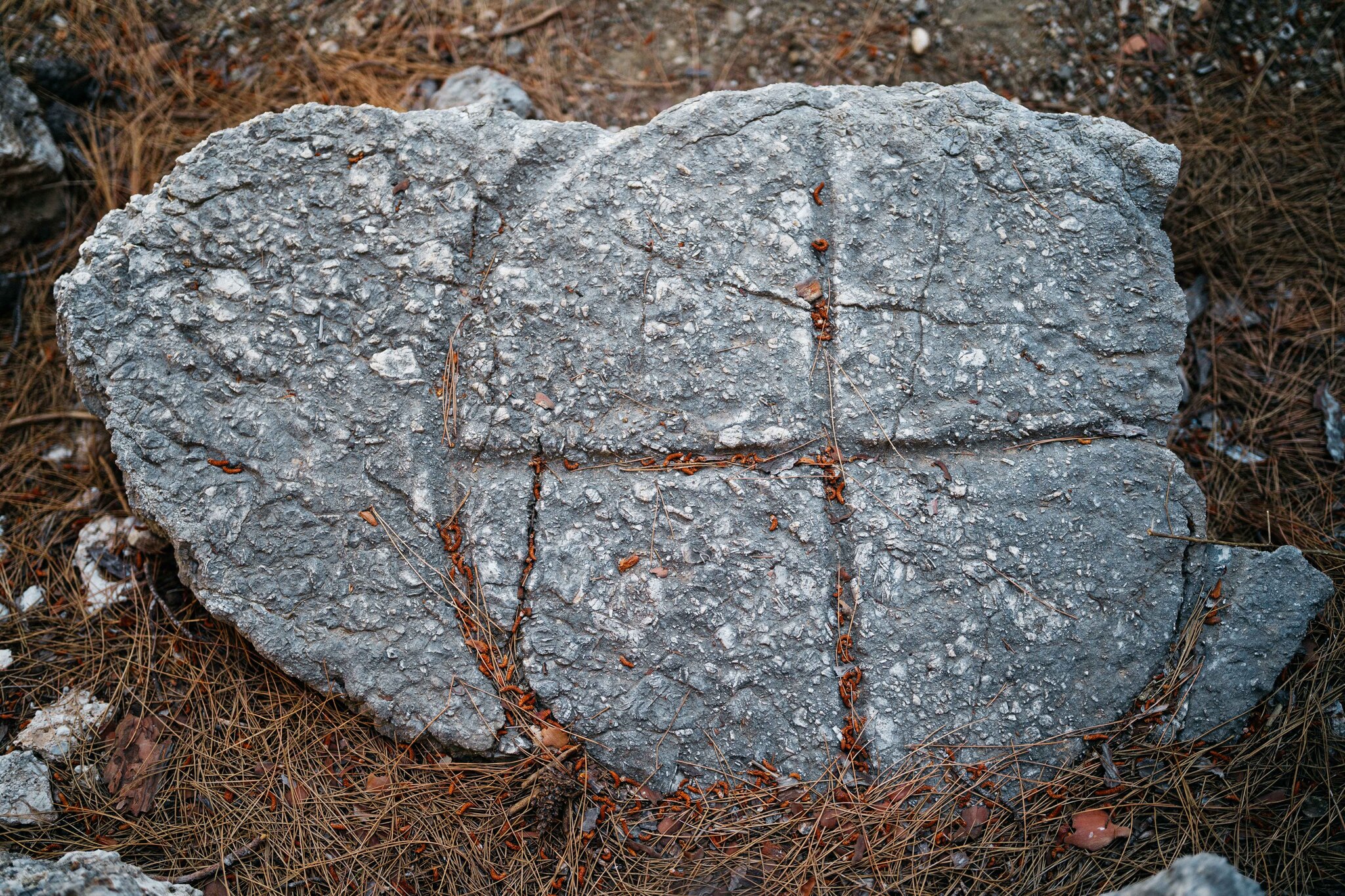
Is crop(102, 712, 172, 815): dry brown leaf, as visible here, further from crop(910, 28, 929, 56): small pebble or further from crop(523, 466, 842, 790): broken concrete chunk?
crop(910, 28, 929, 56): small pebble

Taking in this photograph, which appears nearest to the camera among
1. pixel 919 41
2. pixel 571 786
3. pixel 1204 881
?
pixel 1204 881

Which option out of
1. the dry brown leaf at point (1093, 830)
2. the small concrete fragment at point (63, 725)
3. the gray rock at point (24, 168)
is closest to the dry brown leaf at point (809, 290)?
the dry brown leaf at point (1093, 830)

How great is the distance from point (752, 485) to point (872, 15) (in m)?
2.02

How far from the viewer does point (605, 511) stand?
2.13m

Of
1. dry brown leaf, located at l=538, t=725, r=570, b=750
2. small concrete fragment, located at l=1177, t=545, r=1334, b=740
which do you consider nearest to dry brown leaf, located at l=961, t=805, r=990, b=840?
small concrete fragment, located at l=1177, t=545, r=1334, b=740

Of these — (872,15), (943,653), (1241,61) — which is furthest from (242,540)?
(1241,61)

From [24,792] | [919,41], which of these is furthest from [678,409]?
[24,792]

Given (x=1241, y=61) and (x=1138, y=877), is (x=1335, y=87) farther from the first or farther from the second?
(x=1138, y=877)

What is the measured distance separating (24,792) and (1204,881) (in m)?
2.79

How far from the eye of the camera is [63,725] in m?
2.21

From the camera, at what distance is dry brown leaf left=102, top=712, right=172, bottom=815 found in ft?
6.97

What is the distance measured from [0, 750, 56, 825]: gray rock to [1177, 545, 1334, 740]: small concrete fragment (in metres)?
3.00

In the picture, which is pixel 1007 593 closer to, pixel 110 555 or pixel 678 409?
pixel 678 409

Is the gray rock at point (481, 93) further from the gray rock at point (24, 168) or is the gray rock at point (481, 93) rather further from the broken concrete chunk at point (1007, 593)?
the broken concrete chunk at point (1007, 593)
